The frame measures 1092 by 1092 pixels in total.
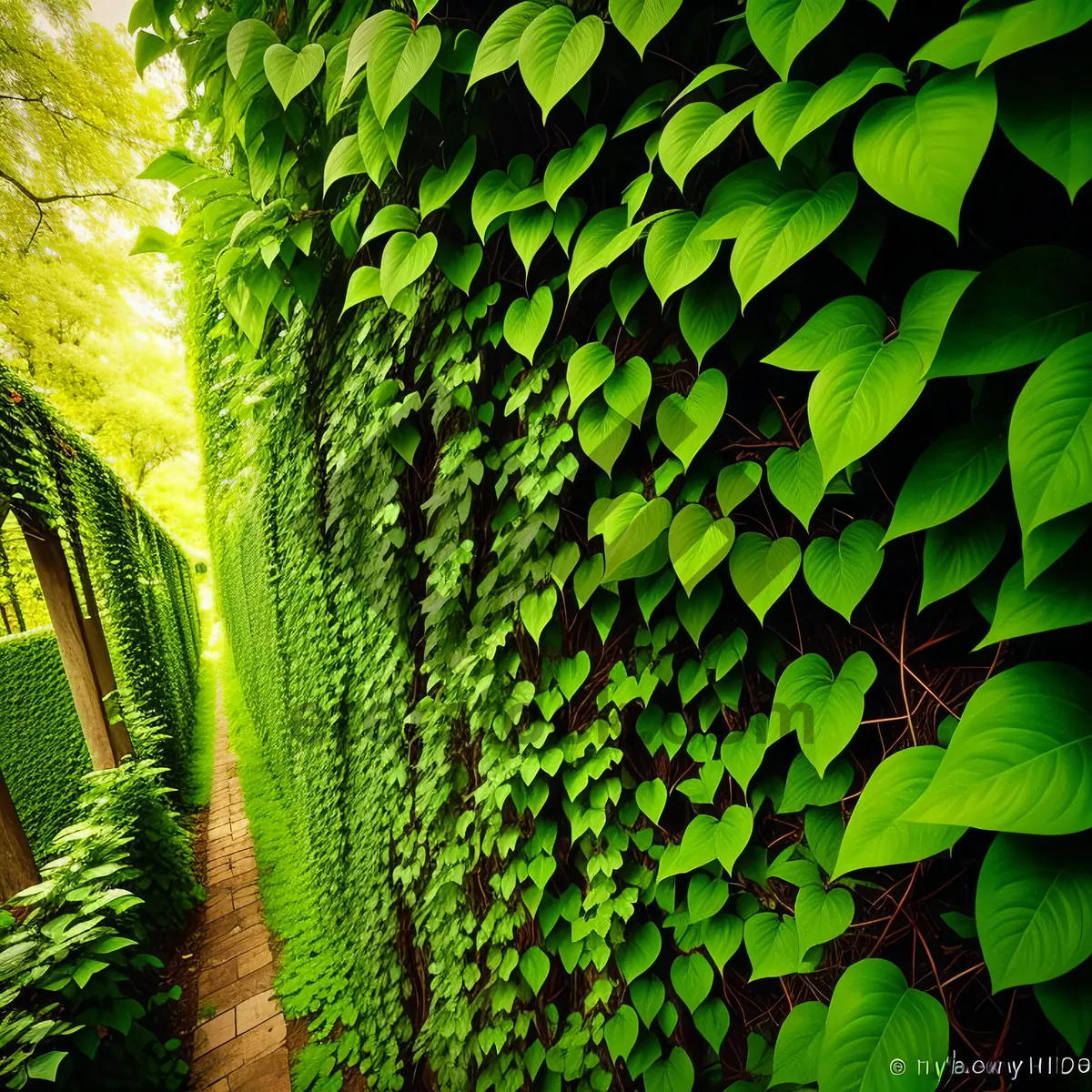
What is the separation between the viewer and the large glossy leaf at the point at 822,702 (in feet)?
2.97

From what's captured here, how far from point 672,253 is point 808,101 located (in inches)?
10.4

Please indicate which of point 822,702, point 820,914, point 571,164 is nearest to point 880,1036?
point 820,914

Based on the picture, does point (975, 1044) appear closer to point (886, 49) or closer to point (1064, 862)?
point (1064, 862)

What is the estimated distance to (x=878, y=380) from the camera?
0.73 m

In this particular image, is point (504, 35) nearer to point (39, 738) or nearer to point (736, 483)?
point (736, 483)

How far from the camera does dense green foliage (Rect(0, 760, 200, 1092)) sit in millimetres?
2197

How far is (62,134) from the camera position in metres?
12.0

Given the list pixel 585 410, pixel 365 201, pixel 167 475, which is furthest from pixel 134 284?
pixel 585 410

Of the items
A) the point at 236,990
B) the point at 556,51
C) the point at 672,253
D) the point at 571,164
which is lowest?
the point at 236,990

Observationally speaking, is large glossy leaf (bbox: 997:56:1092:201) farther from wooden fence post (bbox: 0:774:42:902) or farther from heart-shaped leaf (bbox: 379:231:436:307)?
wooden fence post (bbox: 0:774:42:902)

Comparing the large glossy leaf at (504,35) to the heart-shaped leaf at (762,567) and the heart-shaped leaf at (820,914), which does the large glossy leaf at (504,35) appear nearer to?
the heart-shaped leaf at (762,567)

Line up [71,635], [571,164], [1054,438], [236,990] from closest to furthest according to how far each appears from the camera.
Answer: [1054,438]
[571,164]
[236,990]
[71,635]

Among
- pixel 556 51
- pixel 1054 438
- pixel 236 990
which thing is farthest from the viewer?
pixel 236 990

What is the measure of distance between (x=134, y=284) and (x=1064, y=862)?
22.7 meters
